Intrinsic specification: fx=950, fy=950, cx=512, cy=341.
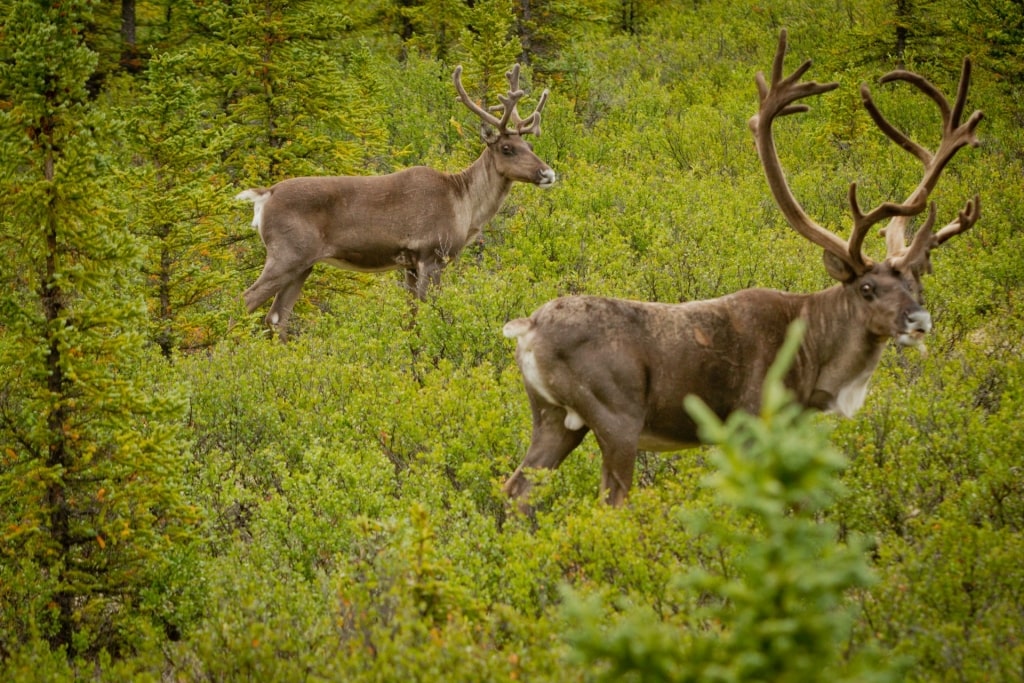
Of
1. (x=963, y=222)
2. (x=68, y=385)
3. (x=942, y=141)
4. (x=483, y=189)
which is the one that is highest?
(x=942, y=141)

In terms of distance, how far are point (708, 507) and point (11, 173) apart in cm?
452

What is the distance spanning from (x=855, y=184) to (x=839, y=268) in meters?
0.56

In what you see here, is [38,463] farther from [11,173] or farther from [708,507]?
[708,507]

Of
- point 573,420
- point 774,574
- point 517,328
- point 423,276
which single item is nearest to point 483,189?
point 423,276

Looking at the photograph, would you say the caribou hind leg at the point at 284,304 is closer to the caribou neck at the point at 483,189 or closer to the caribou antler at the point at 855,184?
the caribou neck at the point at 483,189

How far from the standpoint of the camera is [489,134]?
38.7 ft

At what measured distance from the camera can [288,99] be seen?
1278 cm

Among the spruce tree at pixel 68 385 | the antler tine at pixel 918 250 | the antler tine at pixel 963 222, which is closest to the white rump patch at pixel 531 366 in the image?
the spruce tree at pixel 68 385

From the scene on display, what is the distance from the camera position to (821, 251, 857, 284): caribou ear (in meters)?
6.34

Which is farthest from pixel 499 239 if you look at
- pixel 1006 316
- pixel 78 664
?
pixel 78 664

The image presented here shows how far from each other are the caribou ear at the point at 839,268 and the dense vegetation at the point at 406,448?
1006mm

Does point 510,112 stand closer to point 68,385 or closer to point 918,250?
point 918,250

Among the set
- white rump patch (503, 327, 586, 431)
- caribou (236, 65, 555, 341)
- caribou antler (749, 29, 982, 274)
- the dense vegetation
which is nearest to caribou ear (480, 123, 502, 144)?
caribou (236, 65, 555, 341)

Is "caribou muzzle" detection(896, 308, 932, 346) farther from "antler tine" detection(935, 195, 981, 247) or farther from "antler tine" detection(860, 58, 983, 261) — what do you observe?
"antler tine" detection(935, 195, 981, 247)
